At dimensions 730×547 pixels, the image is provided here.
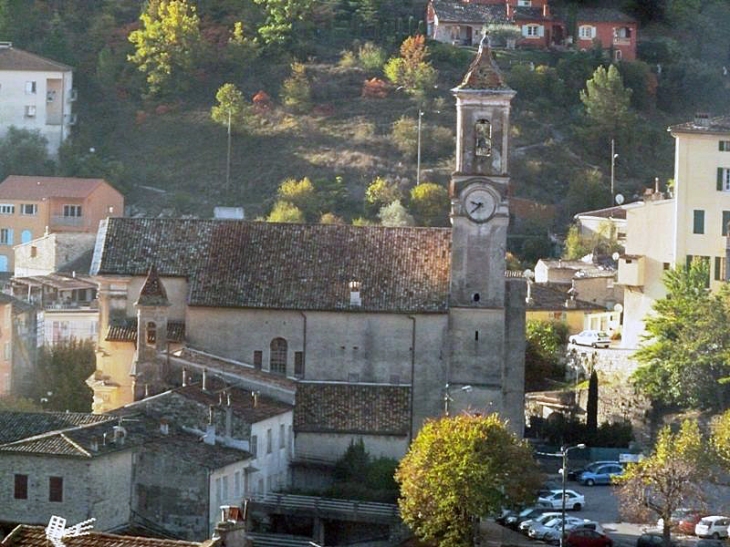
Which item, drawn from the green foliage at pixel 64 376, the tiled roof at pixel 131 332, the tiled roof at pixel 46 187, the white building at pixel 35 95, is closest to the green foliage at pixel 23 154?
the white building at pixel 35 95

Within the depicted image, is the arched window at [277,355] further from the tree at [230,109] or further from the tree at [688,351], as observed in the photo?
the tree at [230,109]

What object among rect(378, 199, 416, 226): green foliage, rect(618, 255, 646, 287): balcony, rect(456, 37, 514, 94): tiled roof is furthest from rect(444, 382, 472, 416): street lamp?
rect(378, 199, 416, 226): green foliage

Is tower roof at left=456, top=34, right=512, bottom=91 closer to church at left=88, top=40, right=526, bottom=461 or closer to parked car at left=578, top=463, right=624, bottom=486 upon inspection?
church at left=88, top=40, right=526, bottom=461

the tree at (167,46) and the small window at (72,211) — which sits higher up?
the tree at (167,46)

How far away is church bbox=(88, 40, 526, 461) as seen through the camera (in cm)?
7856

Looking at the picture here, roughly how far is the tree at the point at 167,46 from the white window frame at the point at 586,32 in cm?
1727

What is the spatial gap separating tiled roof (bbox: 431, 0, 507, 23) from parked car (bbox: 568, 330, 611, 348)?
35.7m

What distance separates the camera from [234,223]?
81312 millimetres

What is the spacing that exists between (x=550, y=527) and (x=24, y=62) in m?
57.0

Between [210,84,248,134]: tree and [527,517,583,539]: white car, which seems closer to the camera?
[527,517,583,539]: white car

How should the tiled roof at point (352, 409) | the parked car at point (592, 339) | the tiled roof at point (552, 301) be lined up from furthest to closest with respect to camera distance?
the tiled roof at point (552, 301) < the parked car at point (592, 339) < the tiled roof at point (352, 409)

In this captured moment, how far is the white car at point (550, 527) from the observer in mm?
70688

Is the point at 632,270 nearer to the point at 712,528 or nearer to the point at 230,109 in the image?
the point at 712,528

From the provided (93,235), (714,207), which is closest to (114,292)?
(714,207)
